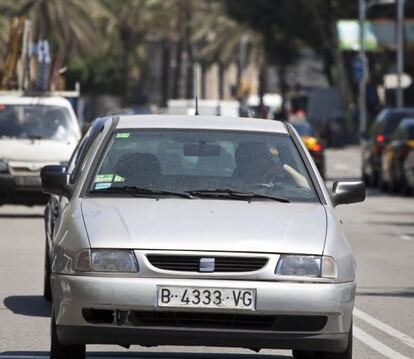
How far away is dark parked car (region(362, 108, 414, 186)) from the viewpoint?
122ft

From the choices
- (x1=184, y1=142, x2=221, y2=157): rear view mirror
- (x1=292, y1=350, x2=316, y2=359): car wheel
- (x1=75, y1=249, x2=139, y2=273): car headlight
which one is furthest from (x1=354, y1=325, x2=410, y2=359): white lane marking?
(x1=75, y1=249, x2=139, y2=273): car headlight

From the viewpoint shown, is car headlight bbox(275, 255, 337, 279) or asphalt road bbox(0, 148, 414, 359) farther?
asphalt road bbox(0, 148, 414, 359)

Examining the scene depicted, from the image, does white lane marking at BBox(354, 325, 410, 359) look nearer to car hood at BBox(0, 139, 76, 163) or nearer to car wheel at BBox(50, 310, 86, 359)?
car wheel at BBox(50, 310, 86, 359)

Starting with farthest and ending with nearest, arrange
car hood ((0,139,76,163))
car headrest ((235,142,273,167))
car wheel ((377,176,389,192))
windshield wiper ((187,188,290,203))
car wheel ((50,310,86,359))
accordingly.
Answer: car wheel ((377,176,389,192)), car hood ((0,139,76,163)), car headrest ((235,142,273,167)), windshield wiper ((187,188,290,203)), car wheel ((50,310,86,359))

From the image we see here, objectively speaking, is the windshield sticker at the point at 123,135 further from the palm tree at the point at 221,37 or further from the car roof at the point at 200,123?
the palm tree at the point at 221,37

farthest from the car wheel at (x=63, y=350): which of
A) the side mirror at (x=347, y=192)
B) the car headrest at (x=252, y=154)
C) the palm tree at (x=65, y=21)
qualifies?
the palm tree at (x=65, y=21)

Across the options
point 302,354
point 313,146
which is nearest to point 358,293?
point 302,354

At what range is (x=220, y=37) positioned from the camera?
3585 inches

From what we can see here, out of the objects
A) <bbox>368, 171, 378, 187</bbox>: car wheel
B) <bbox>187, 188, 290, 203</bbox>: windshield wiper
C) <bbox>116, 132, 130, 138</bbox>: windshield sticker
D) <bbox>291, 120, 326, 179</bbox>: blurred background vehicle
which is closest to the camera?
<bbox>187, 188, 290, 203</bbox>: windshield wiper

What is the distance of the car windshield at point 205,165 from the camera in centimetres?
946

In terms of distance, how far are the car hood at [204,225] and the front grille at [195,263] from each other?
1.9 inches

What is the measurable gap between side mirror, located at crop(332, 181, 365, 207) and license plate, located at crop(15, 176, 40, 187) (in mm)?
13241

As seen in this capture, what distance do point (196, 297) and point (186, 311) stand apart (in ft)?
0.28

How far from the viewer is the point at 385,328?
39.3ft
